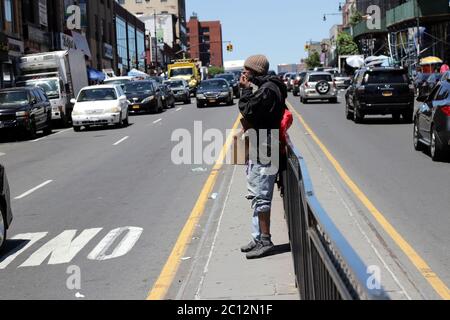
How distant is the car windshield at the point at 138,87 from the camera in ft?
120

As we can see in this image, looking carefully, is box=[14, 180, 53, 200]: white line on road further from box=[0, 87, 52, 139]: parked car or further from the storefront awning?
the storefront awning

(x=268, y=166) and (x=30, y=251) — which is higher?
(x=268, y=166)

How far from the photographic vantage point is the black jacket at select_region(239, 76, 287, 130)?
6.70 meters

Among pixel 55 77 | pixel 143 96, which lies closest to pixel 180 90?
pixel 143 96

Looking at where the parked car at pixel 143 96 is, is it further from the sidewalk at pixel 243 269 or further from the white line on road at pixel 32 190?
the sidewalk at pixel 243 269

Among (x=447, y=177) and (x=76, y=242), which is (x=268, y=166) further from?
(x=447, y=177)

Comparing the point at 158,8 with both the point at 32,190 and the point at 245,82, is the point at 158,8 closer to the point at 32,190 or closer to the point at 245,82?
the point at 32,190

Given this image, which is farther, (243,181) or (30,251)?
(243,181)

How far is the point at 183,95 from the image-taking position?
47.5 m

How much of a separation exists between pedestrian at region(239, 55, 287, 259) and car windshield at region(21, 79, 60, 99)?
24613 mm

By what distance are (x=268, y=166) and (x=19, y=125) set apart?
18759 mm

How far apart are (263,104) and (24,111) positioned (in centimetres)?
1890
